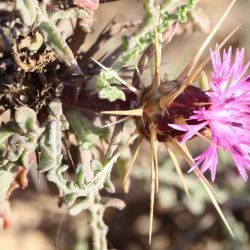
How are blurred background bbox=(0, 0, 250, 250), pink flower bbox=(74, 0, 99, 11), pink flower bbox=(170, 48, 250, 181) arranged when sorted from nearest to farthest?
pink flower bbox=(170, 48, 250, 181) < pink flower bbox=(74, 0, 99, 11) < blurred background bbox=(0, 0, 250, 250)

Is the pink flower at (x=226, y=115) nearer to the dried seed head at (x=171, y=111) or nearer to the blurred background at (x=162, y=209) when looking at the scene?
the dried seed head at (x=171, y=111)

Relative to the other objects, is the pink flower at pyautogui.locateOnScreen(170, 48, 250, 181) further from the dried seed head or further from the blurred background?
the blurred background

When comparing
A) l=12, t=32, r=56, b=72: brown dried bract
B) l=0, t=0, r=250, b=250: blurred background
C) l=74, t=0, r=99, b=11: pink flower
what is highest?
l=74, t=0, r=99, b=11: pink flower

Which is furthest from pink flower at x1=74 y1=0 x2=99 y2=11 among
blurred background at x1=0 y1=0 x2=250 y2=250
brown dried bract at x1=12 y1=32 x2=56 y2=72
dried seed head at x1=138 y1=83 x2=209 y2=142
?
blurred background at x1=0 y1=0 x2=250 y2=250

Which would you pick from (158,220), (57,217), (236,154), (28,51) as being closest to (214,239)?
(158,220)

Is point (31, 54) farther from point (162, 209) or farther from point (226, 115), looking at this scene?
point (162, 209)

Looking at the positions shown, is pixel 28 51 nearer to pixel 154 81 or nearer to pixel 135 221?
pixel 154 81
